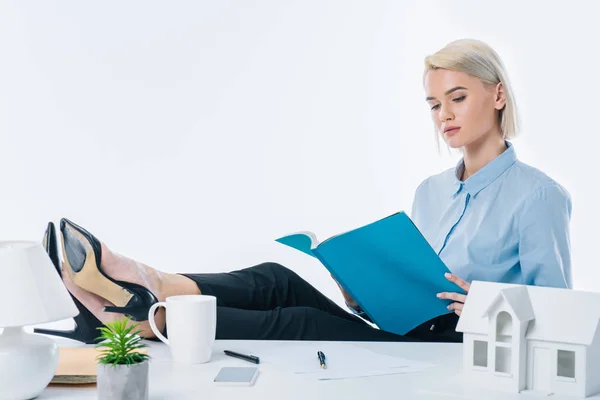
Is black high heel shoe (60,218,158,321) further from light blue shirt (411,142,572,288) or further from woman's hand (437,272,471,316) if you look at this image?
light blue shirt (411,142,572,288)

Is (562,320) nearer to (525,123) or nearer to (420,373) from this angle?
(420,373)

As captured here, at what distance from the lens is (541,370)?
102cm

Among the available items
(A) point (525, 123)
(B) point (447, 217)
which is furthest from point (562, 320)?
(A) point (525, 123)

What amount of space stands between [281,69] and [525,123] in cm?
125

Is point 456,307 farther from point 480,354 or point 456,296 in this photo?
point 480,354

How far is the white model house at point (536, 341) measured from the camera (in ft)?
3.29

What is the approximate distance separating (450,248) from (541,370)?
0.99m

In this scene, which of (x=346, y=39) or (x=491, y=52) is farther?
(x=346, y=39)

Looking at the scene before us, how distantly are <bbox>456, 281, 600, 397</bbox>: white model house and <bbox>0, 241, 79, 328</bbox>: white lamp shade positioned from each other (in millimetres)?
→ 623

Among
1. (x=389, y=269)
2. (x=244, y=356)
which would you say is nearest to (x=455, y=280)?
(x=389, y=269)

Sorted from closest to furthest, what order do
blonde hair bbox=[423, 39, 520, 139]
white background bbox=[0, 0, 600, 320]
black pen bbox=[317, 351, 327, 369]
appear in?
black pen bbox=[317, 351, 327, 369] → blonde hair bbox=[423, 39, 520, 139] → white background bbox=[0, 0, 600, 320]

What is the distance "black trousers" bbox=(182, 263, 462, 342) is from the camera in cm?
135

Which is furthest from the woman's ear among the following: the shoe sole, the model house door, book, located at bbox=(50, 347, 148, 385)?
book, located at bbox=(50, 347, 148, 385)

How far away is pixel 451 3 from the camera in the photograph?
3490mm
